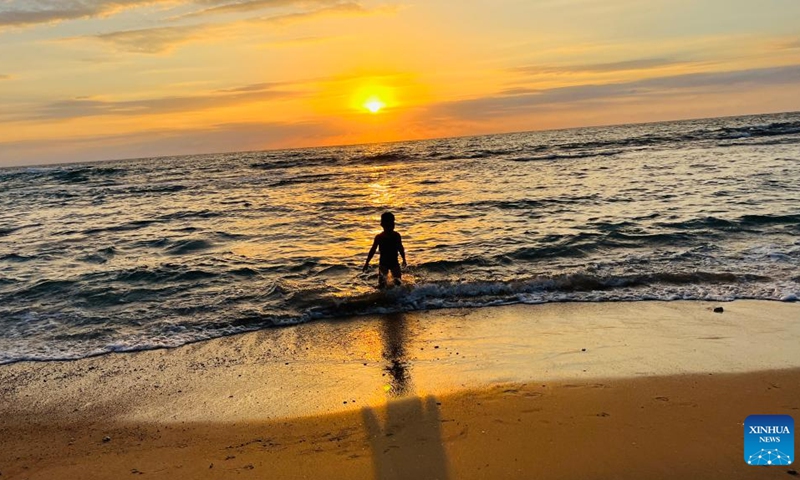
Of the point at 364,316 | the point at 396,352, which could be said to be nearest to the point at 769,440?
the point at 396,352

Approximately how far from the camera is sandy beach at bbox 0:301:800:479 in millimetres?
4203

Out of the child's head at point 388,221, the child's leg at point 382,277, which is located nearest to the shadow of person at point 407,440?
the child's head at point 388,221

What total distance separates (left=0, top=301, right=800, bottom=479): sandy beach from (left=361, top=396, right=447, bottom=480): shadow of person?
16 mm

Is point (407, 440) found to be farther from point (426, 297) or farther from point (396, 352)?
point (426, 297)

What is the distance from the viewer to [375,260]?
39.7 feet

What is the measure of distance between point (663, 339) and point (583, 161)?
29833 millimetres

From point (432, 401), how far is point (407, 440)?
0.75 metres

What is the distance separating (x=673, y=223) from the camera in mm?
13781

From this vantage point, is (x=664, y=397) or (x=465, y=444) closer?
(x=465, y=444)

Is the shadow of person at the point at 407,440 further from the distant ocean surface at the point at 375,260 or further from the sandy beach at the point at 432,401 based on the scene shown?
the distant ocean surface at the point at 375,260

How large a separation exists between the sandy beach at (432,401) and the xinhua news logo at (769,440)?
3.4 inches

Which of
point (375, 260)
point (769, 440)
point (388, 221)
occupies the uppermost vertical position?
point (388, 221)

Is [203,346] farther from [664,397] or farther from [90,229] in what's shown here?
[90,229]

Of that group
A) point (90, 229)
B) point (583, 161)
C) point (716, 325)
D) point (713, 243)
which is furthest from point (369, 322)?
point (583, 161)
